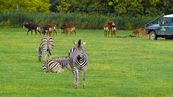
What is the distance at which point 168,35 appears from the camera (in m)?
52.9

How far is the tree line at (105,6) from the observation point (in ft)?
268

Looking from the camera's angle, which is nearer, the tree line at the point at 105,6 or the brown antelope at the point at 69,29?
the brown antelope at the point at 69,29

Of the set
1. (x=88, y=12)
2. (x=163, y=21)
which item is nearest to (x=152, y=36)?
A: (x=163, y=21)

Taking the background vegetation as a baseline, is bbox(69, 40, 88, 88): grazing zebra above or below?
above

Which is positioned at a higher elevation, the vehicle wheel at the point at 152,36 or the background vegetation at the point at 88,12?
the background vegetation at the point at 88,12

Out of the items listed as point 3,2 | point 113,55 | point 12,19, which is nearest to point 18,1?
point 3,2

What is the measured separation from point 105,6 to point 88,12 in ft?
8.17

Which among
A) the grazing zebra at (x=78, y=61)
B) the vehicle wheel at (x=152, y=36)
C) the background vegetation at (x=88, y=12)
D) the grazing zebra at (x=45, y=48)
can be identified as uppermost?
the grazing zebra at (x=78, y=61)

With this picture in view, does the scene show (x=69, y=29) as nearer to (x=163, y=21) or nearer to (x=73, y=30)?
(x=73, y=30)

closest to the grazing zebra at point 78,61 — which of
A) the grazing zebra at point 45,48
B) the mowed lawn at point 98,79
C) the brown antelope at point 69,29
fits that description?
the mowed lawn at point 98,79

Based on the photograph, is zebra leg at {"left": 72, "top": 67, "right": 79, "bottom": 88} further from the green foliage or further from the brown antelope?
the green foliage

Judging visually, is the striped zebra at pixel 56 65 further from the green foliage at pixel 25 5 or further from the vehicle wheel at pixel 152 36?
the green foliage at pixel 25 5

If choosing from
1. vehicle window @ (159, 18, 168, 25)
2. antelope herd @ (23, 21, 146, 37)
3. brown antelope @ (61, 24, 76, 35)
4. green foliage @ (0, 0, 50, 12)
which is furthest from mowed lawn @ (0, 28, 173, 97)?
green foliage @ (0, 0, 50, 12)

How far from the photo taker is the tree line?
81.6m
